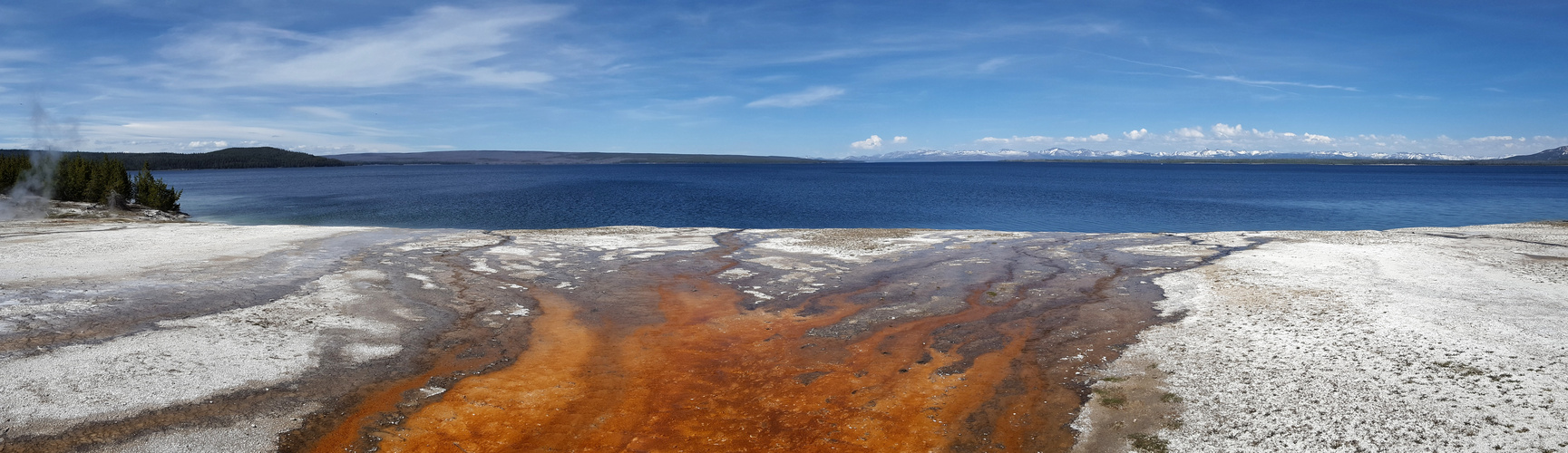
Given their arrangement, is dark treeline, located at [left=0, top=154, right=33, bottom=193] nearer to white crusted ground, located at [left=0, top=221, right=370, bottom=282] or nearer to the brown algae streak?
white crusted ground, located at [left=0, top=221, right=370, bottom=282]

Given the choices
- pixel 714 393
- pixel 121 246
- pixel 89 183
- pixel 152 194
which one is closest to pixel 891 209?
pixel 121 246

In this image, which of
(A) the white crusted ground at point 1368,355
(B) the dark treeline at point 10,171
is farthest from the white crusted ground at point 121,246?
(A) the white crusted ground at point 1368,355

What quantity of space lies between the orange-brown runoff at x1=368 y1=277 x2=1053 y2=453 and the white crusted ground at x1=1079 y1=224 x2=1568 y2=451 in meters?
2.67

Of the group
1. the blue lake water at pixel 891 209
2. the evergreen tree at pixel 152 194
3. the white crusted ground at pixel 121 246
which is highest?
the evergreen tree at pixel 152 194

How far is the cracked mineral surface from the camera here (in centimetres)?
754

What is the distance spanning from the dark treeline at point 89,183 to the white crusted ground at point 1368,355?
4673 cm

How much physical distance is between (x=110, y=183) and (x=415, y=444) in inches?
1702

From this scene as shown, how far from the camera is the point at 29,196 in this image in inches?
1342

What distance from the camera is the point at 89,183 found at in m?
36.8

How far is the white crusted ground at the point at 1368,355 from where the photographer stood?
23.9ft

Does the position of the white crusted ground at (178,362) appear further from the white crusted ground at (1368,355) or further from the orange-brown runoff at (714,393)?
the white crusted ground at (1368,355)

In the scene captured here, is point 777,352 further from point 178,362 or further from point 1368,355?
point 1368,355

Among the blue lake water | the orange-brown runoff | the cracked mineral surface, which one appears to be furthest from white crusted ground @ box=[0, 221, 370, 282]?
the blue lake water

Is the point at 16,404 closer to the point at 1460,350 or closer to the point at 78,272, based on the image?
the point at 78,272
